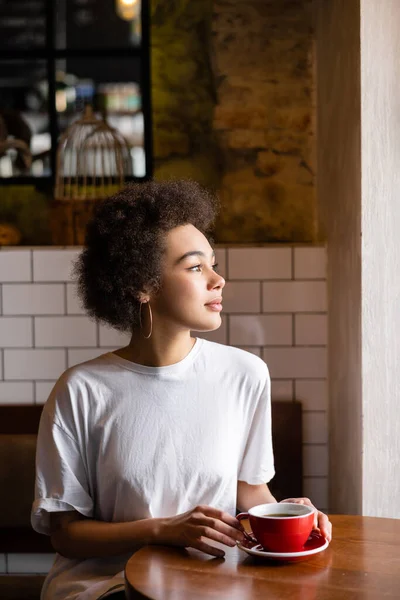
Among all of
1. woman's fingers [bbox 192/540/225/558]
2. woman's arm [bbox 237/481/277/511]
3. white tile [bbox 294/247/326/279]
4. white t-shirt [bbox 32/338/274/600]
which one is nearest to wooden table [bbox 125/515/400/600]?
woman's fingers [bbox 192/540/225/558]

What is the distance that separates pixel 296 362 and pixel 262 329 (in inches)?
6.4

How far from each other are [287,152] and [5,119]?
3.54ft

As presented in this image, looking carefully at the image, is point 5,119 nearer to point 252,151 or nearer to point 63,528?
point 252,151

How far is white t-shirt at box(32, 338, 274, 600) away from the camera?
162 centimetres

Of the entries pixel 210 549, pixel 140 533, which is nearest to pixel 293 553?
pixel 210 549

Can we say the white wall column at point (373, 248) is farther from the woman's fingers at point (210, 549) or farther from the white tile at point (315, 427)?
the woman's fingers at point (210, 549)

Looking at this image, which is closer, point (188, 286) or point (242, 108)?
point (188, 286)

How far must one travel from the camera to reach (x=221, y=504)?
1.70 metres

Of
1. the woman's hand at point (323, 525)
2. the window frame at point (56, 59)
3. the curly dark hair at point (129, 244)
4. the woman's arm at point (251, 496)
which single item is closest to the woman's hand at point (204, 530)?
the woman's hand at point (323, 525)

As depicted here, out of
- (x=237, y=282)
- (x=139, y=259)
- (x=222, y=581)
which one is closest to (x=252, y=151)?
(x=237, y=282)

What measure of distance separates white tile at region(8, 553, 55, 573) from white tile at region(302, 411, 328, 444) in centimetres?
97

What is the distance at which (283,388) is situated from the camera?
Result: 2775 millimetres

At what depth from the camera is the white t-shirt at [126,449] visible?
1.62m

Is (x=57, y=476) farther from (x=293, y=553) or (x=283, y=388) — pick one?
(x=283, y=388)
